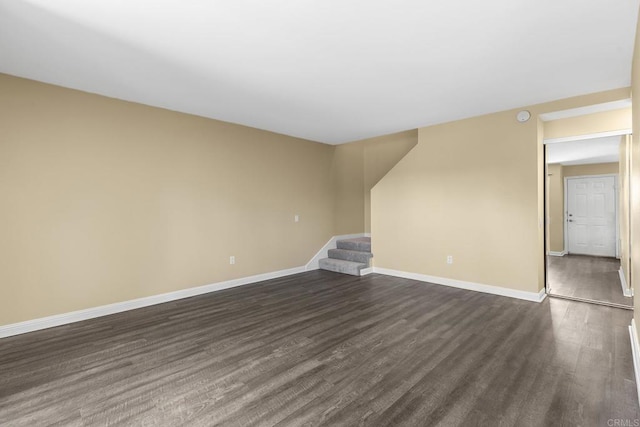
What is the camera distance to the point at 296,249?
19.2 feet

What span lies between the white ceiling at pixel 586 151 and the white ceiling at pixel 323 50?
2.11 meters

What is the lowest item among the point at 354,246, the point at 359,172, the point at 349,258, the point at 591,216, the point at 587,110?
the point at 349,258

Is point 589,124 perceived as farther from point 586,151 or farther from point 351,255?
point 351,255

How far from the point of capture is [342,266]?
19.0ft

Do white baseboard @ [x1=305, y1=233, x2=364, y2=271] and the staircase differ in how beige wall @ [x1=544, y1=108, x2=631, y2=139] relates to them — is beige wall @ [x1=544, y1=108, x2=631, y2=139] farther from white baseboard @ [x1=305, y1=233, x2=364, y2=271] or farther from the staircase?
white baseboard @ [x1=305, y1=233, x2=364, y2=271]

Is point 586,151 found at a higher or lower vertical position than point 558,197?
higher

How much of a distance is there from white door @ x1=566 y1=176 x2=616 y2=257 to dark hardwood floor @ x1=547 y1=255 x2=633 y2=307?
456mm

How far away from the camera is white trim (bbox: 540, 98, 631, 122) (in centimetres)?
355

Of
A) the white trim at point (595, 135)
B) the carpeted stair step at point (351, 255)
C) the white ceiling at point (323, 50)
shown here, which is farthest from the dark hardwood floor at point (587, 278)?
the carpeted stair step at point (351, 255)

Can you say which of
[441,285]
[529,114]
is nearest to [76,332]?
[441,285]

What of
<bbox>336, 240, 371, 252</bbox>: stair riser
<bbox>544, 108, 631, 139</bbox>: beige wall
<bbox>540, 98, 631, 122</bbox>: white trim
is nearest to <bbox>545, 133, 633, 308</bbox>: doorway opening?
<bbox>544, 108, 631, 139</bbox>: beige wall

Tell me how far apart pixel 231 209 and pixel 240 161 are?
0.80 metres

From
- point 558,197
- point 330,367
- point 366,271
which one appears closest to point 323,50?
point 330,367

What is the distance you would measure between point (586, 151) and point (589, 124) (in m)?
2.55
